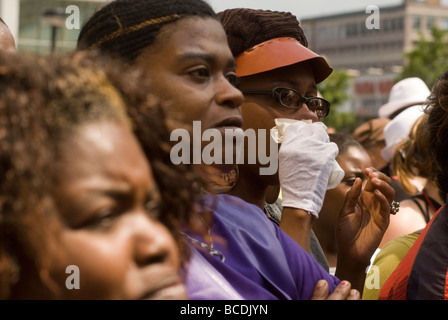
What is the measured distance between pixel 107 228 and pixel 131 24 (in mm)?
909

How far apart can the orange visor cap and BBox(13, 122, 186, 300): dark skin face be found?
1.29 m

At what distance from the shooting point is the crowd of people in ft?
3.59

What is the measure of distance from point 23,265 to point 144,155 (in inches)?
11.7

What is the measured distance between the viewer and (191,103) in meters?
1.86

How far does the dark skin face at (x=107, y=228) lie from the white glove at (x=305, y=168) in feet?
3.50

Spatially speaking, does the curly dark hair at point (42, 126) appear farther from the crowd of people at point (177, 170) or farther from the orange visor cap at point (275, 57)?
the orange visor cap at point (275, 57)

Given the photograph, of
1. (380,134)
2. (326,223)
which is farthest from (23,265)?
(380,134)

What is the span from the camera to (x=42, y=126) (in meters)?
1.11

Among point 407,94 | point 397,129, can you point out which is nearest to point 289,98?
point 397,129

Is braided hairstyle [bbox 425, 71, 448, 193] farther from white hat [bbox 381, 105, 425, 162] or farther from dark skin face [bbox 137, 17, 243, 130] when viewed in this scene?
white hat [bbox 381, 105, 425, 162]

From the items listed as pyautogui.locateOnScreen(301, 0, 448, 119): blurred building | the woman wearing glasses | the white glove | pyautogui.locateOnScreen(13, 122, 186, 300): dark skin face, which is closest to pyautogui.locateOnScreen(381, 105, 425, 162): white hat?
the woman wearing glasses

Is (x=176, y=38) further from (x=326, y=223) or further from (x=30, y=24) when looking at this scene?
(x=30, y=24)

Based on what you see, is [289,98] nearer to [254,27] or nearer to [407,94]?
[254,27]
